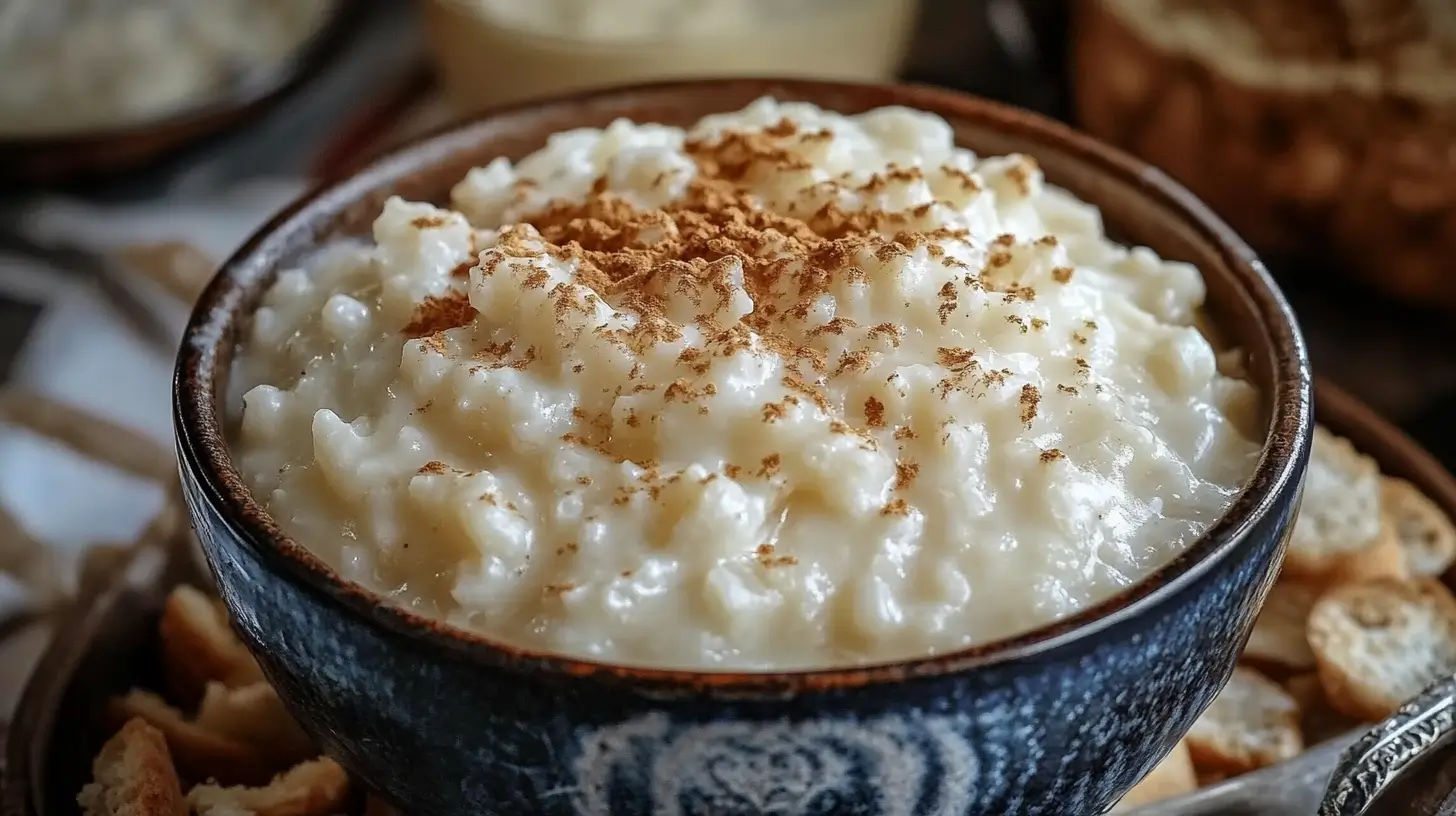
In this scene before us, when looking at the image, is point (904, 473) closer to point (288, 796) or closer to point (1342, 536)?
point (288, 796)

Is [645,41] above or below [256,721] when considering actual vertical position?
above

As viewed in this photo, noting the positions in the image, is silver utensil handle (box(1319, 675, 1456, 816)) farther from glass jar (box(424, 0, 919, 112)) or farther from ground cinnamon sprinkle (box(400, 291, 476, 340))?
glass jar (box(424, 0, 919, 112))

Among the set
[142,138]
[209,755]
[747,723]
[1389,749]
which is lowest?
[142,138]

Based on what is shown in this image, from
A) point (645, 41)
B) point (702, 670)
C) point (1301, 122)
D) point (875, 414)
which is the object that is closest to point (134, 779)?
point (702, 670)

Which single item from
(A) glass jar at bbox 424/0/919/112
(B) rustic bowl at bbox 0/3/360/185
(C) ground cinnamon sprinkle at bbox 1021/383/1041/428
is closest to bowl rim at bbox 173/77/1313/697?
(C) ground cinnamon sprinkle at bbox 1021/383/1041/428

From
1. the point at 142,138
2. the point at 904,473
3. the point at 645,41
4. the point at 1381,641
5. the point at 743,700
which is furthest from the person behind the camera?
the point at 142,138
